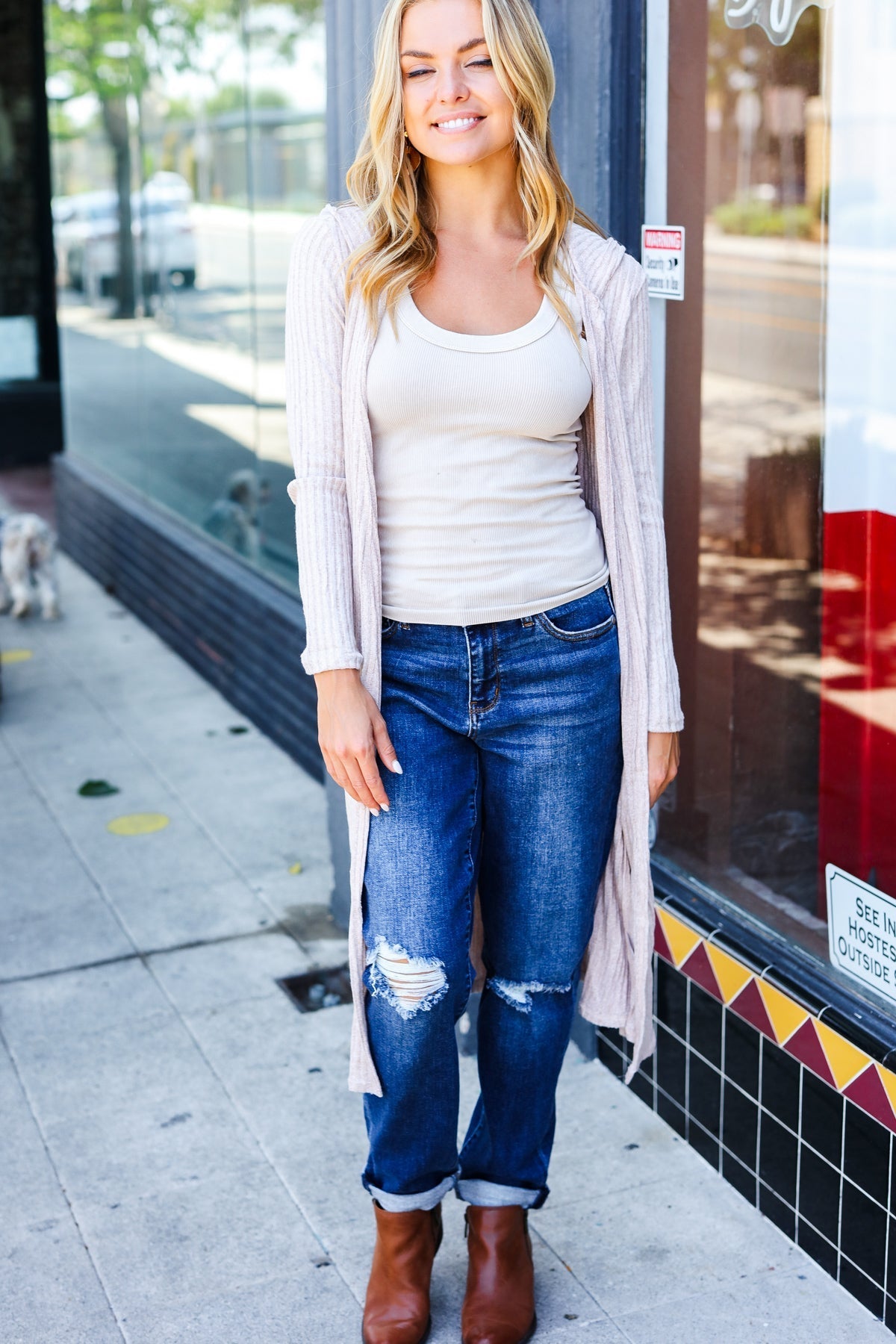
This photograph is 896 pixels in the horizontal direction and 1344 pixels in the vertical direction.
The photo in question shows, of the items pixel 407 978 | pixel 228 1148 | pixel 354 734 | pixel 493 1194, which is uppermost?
pixel 354 734

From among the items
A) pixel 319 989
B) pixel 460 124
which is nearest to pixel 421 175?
pixel 460 124

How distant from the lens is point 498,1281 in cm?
274

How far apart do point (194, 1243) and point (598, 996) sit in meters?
0.97

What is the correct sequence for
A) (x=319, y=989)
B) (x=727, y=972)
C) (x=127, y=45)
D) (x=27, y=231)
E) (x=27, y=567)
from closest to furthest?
(x=727, y=972) < (x=319, y=989) < (x=27, y=567) < (x=127, y=45) < (x=27, y=231)

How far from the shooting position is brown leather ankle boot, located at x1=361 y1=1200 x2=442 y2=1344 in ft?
8.79

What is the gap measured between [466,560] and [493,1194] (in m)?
1.14

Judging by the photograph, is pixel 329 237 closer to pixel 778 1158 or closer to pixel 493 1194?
pixel 493 1194

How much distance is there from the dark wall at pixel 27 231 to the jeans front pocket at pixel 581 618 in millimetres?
10317

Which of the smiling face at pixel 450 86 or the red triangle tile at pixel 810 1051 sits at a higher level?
the smiling face at pixel 450 86

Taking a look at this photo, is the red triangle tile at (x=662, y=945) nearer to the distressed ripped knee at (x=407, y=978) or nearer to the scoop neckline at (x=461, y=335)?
the distressed ripped knee at (x=407, y=978)

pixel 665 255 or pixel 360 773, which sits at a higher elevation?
pixel 665 255

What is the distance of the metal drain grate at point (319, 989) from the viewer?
402 centimetres

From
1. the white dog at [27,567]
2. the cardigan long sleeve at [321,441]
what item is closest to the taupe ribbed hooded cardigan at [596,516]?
the cardigan long sleeve at [321,441]

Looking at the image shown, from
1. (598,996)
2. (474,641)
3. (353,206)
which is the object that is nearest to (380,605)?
(474,641)
